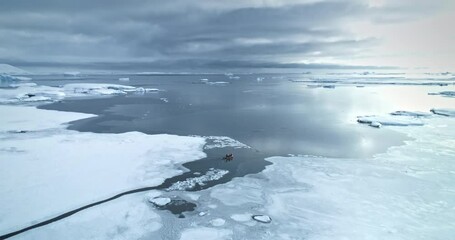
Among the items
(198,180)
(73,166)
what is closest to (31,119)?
(73,166)

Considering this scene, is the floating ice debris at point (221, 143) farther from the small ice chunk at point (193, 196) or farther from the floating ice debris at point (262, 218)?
the floating ice debris at point (262, 218)

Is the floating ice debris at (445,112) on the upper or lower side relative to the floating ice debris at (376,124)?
upper

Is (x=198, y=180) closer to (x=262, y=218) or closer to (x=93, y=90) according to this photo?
(x=262, y=218)

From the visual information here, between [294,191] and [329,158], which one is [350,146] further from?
[294,191]

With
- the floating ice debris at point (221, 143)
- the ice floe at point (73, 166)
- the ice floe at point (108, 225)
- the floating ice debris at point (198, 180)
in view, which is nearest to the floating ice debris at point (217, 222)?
the ice floe at point (108, 225)

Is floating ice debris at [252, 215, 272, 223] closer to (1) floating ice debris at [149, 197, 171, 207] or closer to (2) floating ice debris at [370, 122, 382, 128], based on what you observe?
(1) floating ice debris at [149, 197, 171, 207]

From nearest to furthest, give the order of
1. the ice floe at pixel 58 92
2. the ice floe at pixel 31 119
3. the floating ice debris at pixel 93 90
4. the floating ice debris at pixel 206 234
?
the floating ice debris at pixel 206 234 < the ice floe at pixel 31 119 < the ice floe at pixel 58 92 < the floating ice debris at pixel 93 90
